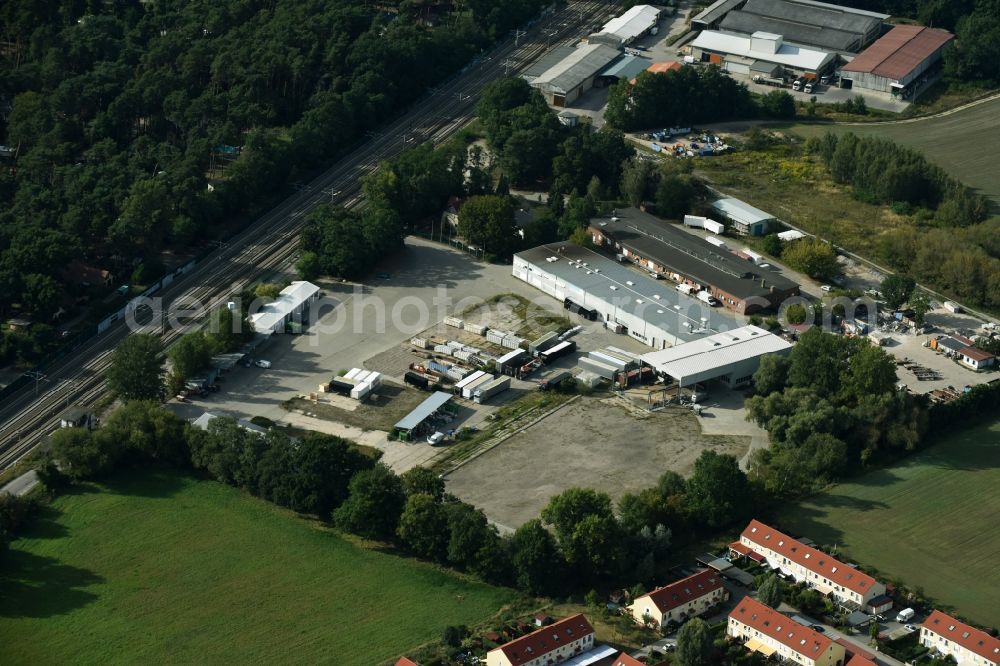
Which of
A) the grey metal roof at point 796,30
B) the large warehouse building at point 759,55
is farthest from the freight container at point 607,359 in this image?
the grey metal roof at point 796,30

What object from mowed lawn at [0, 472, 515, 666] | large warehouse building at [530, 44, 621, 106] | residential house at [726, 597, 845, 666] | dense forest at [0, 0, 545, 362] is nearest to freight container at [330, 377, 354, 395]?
mowed lawn at [0, 472, 515, 666]

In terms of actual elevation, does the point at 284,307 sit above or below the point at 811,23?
below

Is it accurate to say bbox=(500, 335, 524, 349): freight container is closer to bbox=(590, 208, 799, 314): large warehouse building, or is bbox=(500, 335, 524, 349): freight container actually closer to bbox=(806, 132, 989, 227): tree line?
bbox=(590, 208, 799, 314): large warehouse building

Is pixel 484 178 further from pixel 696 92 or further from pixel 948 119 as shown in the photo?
pixel 948 119

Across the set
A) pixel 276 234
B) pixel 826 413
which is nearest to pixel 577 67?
pixel 276 234

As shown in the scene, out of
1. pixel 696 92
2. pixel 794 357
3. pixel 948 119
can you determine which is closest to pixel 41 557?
pixel 794 357

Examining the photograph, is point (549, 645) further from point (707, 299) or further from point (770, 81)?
point (770, 81)
